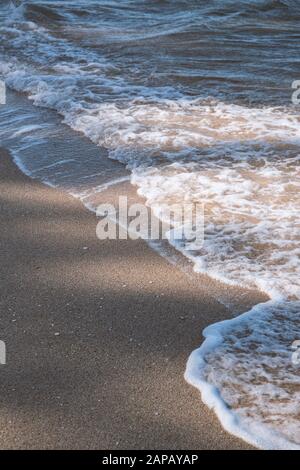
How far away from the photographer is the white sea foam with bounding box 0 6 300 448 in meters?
2.06

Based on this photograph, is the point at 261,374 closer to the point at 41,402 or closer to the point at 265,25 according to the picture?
the point at 41,402

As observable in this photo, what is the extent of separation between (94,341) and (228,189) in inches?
59.4

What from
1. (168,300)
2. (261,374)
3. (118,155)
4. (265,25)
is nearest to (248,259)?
(168,300)

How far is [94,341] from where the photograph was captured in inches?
90.0

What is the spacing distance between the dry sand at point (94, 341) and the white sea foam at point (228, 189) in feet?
Result: 0.35

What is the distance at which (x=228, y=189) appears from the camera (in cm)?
351

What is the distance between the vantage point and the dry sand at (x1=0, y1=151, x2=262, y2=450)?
1890 mm

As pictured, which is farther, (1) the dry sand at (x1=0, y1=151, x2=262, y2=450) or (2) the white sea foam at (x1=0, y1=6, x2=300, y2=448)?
(2) the white sea foam at (x1=0, y1=6, x2=300, y2=448)

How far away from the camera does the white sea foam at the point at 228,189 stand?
206 centimetres

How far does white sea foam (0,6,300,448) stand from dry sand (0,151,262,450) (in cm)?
11

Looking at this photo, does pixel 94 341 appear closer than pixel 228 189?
Yes
